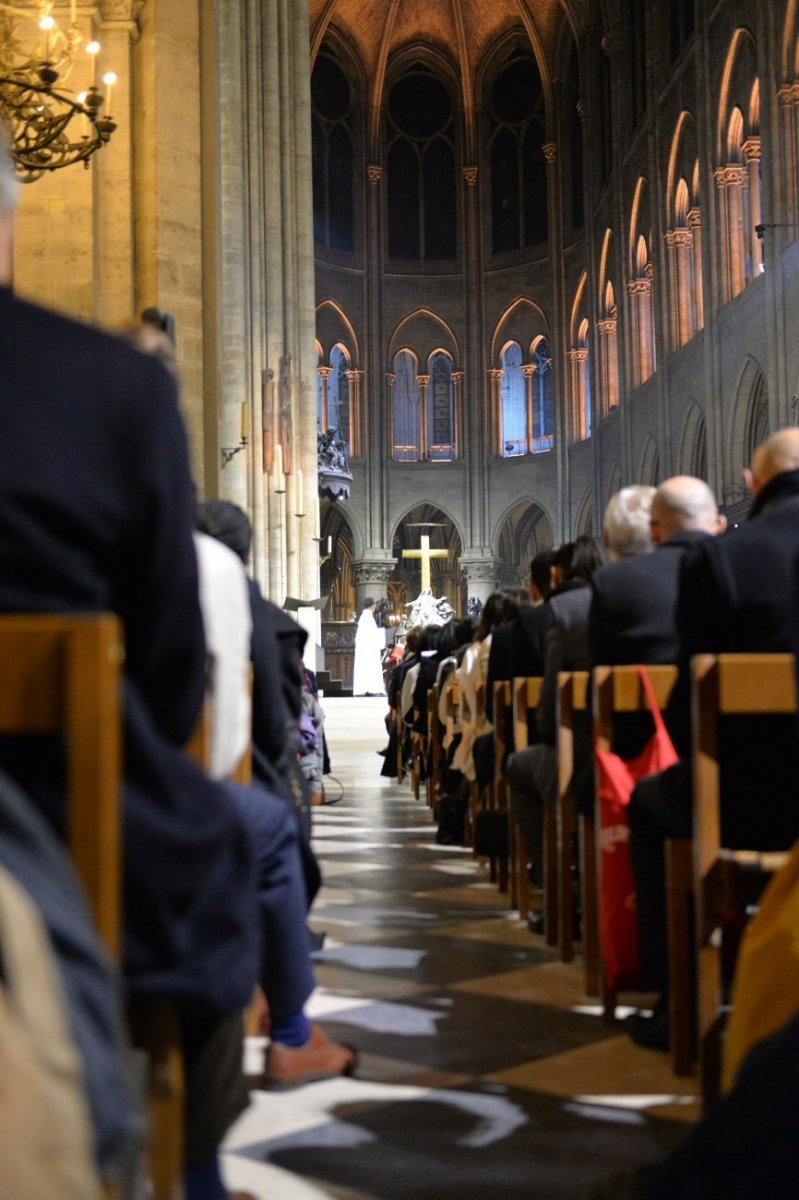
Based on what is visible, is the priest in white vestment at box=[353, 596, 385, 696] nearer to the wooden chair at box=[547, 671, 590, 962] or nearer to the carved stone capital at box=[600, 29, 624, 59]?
the carved stone capital at box=[600, 29, 624, 59]

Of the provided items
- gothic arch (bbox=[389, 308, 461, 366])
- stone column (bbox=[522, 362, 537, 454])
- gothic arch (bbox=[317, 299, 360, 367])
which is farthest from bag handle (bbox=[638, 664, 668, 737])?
gothic arch (bbox=[389, 308, 461, 366])

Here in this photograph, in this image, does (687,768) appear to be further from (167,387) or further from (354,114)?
(354,114)

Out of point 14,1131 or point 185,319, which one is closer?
point 14,1131

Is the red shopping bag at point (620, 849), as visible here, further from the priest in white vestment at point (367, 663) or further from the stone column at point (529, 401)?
the stone column at point (529, 401)

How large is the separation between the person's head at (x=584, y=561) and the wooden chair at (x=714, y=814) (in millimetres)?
2067

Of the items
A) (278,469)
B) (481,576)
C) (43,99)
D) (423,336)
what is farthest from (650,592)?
(423,336)

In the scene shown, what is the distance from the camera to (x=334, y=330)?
36.2 m

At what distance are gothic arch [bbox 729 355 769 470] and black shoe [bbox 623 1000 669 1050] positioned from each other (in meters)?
19.1

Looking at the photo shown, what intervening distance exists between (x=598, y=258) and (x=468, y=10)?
8.97 meters

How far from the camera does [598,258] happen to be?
32156 millimetres

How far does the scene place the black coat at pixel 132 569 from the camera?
138 cm

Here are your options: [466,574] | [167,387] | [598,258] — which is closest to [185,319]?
[167,387]

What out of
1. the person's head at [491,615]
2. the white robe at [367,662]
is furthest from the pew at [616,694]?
the white robe at [367,662]

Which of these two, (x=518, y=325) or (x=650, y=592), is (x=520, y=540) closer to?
(x=518, y=325)
